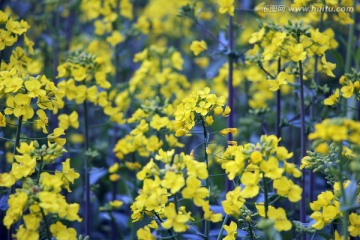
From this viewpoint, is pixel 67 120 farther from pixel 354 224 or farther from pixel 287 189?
pixel 354 224

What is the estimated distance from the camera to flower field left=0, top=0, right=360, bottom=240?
101 inches

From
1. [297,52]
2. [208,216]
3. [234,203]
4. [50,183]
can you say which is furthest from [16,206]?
[297,52]

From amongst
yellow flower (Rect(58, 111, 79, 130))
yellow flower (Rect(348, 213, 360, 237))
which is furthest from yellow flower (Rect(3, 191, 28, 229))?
yellow flower (Rect(348, 213, 360, 237))

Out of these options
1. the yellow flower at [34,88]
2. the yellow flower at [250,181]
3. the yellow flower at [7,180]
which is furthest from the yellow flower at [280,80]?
the yellow flower at [7,180]

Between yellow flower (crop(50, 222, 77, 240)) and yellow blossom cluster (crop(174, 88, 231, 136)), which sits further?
yellow blossom cluster (crop(174, 88, 231, 136))

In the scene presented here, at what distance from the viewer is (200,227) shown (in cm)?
438

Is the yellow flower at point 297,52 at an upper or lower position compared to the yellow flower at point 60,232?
upper

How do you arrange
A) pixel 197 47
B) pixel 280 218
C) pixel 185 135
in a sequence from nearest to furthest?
pixel 280 218
pixel 185 135
pixel 197 47

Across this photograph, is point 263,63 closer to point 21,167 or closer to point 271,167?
point 271,167

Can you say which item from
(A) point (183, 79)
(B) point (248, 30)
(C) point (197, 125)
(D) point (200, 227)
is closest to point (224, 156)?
(C) point (197, 125)

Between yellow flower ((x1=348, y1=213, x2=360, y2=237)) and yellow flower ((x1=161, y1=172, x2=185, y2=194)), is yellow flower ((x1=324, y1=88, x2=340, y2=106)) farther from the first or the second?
yellow flower ((x1=161, y1=172, x2=185, y2=194))

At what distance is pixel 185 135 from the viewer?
333 centimetres

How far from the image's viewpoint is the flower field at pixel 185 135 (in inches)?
101

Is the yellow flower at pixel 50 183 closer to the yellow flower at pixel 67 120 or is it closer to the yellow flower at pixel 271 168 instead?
the yellow flower at pixel 271 168
